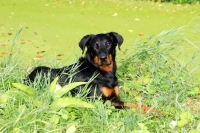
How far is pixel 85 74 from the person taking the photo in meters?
3.53

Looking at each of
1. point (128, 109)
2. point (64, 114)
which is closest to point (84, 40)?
point (128, 109)

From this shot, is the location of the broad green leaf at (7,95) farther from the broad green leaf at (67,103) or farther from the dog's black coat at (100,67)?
the dog's black coat at (100,67)

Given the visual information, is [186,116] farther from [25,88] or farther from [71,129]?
[25,88]

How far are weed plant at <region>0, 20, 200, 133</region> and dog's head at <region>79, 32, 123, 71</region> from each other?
37 centimetres

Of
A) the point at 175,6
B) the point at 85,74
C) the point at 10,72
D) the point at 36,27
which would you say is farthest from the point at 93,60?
the point at 175,6

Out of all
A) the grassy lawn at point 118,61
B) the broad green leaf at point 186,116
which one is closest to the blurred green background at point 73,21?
the grassy lawn at point 118,61

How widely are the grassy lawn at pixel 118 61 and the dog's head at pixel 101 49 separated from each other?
37 centimetres

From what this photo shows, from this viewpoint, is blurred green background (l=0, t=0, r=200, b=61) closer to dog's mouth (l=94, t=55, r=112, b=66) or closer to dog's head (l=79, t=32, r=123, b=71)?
dog's head (l=79, t=32, r=123, b=71)

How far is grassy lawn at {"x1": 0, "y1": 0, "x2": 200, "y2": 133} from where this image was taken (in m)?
2.77

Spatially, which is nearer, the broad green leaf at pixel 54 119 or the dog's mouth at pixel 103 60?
the broad green leaf at pixel 54 119

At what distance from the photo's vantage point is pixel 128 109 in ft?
10.6

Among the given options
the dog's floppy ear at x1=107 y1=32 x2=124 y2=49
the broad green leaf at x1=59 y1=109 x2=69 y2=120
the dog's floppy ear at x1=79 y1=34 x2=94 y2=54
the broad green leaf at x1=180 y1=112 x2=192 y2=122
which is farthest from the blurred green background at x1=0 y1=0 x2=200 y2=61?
the broad green leaf at x1=59 y1=109 x2=69 y2=120

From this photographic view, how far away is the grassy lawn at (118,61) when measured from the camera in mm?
2770

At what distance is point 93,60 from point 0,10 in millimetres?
4069
